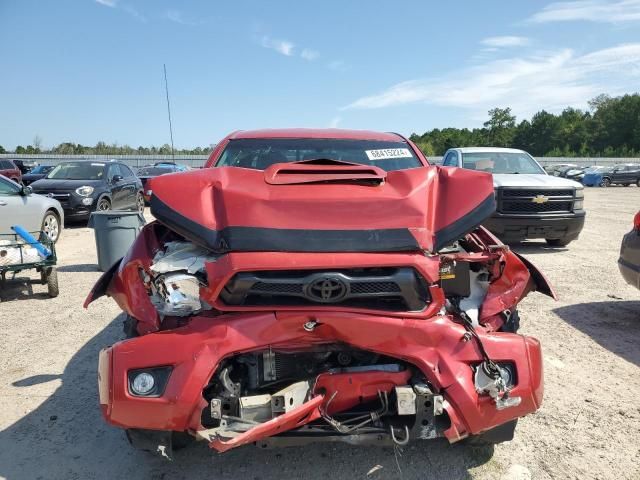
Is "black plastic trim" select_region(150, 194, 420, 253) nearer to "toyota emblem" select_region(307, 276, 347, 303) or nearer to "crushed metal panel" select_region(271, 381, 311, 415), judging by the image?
"toyota emblem" select_region(307, 276, 347, 303)

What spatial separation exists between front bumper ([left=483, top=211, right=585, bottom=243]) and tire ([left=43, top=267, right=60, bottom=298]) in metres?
→ 6.67

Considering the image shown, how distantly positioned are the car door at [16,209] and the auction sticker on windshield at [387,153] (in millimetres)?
6817

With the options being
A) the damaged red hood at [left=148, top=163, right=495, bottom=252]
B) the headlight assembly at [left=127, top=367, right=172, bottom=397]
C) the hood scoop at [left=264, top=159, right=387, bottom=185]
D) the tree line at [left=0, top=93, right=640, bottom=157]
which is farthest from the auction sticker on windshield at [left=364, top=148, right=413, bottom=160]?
the tree line at [left=0, top=93, right=640, bottom=157]

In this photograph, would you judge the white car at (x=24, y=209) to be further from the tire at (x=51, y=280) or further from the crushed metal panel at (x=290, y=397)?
the crushed metal panel at (x=290, y=397)

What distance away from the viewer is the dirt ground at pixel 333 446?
109 inches

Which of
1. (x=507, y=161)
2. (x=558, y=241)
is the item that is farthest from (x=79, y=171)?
(x=558, y=241)

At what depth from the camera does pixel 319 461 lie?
2.85 m

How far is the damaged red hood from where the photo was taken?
2365 mm

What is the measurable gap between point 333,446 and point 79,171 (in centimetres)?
1304

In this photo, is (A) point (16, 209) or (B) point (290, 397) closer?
(B) point (290, 397)

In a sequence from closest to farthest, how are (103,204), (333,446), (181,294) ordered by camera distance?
1. (181,294)
2. (333,446)
3. (103,204)

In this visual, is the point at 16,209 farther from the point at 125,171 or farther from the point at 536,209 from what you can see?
the point at 536,209

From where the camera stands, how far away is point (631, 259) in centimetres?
504

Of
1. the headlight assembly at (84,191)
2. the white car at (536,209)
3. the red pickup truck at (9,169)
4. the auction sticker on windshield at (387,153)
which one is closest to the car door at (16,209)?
the headlight assembly at (84,191)
